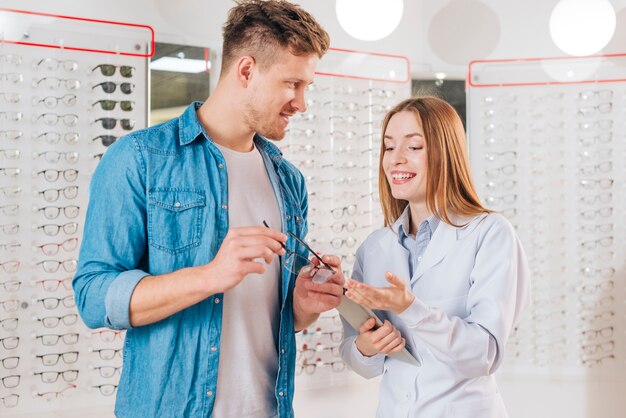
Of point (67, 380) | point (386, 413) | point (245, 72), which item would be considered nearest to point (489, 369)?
point (386, 413)

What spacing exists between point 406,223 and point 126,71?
1.49 meters

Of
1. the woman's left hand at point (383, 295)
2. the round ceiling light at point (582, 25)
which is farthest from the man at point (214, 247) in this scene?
the round ceiling light at point (582, 25)

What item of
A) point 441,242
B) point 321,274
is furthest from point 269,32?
point 441,242

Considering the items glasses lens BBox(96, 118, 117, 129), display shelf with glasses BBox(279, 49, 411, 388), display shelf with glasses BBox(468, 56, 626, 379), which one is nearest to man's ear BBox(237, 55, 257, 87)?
glasses lens BBox(96, 118, 117, 129)

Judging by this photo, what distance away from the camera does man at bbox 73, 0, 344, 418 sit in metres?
1.69

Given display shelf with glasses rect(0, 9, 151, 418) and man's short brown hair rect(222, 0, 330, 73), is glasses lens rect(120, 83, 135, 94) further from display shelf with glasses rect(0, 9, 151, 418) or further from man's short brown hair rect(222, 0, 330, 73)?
man's short brown hair rect(222, 0, 330, 73)

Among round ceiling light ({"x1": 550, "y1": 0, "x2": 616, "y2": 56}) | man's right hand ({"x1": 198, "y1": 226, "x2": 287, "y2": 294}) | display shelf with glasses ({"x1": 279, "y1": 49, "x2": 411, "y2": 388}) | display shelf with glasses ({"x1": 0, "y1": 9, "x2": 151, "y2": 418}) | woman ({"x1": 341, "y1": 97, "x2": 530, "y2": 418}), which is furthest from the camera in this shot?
round ceiling light ({"x1": 550, "y1": 0, "x2": 616, "y2": 56})

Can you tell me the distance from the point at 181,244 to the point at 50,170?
1334 mm

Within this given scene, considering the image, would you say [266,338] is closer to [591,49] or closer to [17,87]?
[17,87]

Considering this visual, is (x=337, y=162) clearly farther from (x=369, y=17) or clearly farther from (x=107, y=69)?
(x=107, y=69)

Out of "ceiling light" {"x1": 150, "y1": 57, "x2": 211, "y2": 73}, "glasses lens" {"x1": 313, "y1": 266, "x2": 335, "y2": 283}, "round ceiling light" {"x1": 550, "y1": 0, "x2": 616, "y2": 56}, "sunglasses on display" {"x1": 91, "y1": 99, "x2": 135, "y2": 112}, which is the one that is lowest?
"glasses lens" {"x1": 313, "y1": 266, "x2": 335, "y2": 283}

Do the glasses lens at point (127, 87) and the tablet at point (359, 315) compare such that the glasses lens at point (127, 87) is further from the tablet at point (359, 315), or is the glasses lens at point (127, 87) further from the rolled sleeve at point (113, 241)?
the tablet at point (359, 315)

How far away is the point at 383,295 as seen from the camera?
5.94 feet

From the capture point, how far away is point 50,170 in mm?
2908
